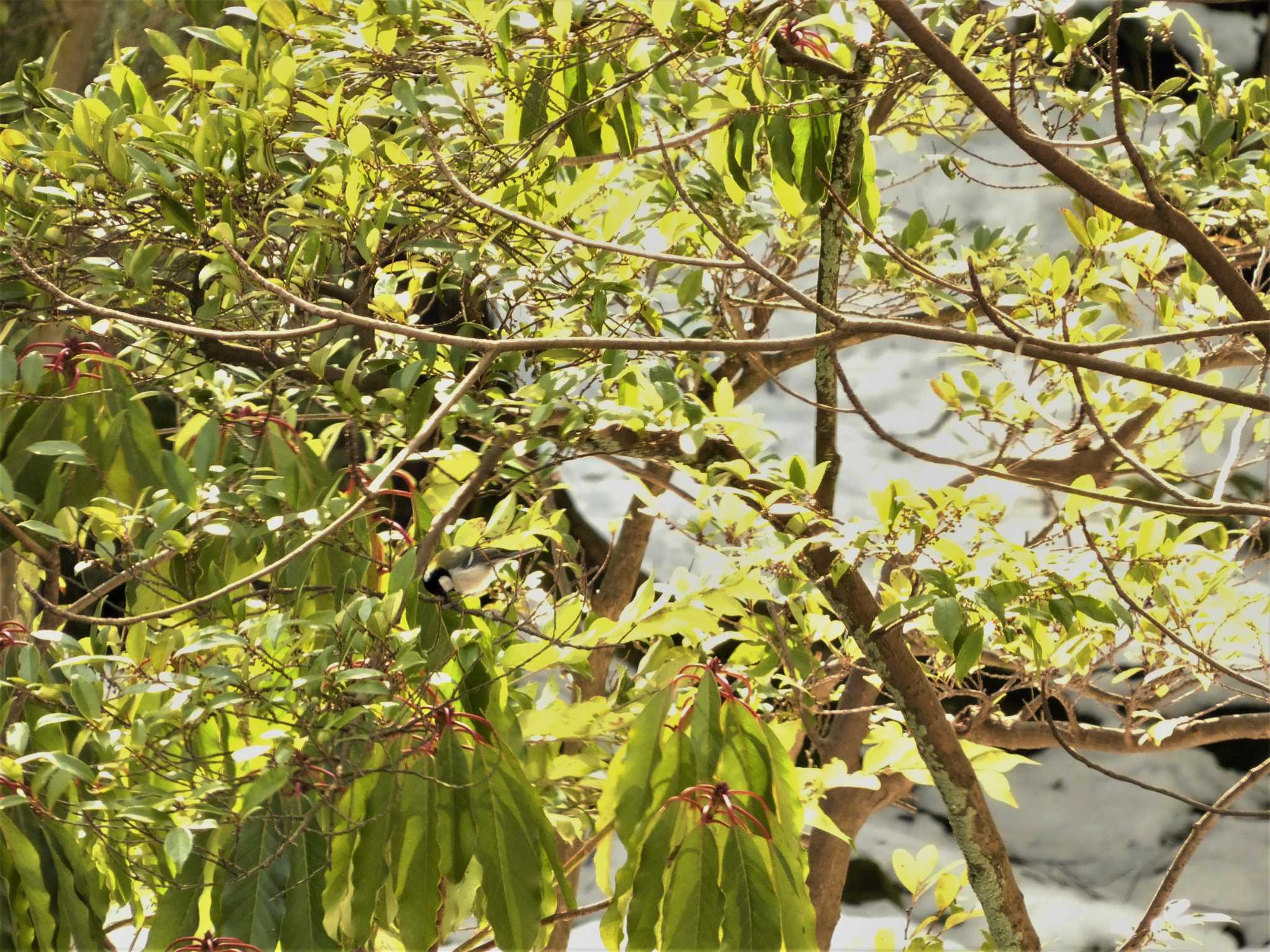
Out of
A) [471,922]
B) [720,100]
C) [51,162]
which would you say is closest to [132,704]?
[51,162]

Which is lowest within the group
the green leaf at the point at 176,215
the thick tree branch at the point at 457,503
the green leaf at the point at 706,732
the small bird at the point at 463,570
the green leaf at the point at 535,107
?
the green leaf at the point at 706,732

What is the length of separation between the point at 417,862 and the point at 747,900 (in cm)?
25

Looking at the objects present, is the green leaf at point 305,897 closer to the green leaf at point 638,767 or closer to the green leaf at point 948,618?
the green leaf at point 638,767

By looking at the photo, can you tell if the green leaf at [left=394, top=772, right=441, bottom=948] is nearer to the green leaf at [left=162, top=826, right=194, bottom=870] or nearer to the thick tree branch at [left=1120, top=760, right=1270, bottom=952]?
the green leaf at [left=162, top=826, right=194, bottom=870]

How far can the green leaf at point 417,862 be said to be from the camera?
0.89m

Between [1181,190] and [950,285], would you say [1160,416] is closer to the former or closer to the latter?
[1181,190]

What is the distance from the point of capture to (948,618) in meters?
0.90

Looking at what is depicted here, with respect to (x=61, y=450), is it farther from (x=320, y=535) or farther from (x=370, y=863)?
(x=370, y=863)

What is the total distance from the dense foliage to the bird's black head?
0.02m

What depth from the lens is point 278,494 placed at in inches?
39.8

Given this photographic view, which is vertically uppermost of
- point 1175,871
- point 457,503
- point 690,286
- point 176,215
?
point 176,215

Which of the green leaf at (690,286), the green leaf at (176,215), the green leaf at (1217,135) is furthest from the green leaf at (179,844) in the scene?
the green leaf at (1217,135)

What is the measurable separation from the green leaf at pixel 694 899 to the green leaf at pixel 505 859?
10 cm

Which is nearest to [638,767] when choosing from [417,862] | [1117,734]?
[417,862]
